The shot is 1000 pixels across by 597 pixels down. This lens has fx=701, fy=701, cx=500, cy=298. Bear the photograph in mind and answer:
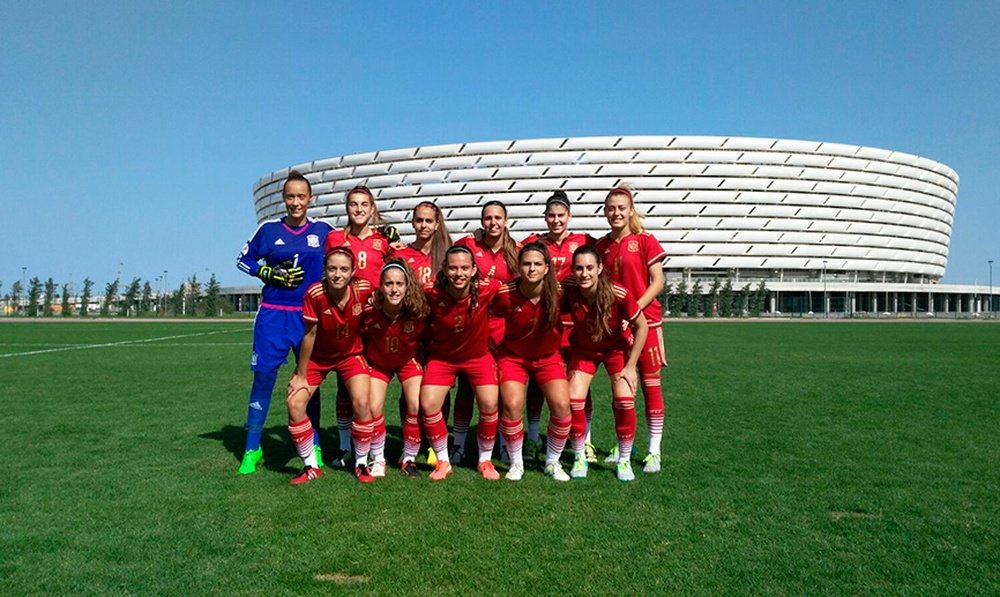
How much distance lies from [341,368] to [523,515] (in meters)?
1.88

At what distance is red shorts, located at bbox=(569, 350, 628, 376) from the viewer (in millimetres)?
5270

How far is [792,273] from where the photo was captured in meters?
81.3

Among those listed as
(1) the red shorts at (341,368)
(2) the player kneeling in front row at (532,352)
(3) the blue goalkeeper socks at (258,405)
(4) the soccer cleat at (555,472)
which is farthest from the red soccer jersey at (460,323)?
(3) the blue goalkeeper socks at (258,405)

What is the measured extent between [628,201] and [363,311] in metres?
2.13

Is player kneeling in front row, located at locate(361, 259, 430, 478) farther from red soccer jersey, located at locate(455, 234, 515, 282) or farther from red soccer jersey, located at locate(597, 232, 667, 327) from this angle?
red soccer jersey, located at locate(597, 232, 667, 327)

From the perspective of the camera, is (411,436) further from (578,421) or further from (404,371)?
(578,421)

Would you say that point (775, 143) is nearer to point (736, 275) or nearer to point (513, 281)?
point (736, 275)

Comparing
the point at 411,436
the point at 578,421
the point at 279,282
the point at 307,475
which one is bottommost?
the point at 307,475

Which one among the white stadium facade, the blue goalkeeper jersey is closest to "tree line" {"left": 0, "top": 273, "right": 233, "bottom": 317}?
the white stadium facade

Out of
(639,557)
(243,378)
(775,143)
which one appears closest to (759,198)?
(775,143)

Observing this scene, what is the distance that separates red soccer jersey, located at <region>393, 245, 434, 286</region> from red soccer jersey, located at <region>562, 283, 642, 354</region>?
1.09 meters

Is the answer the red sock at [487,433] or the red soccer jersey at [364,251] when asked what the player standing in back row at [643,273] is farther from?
the red soccer jersey at [364,251]

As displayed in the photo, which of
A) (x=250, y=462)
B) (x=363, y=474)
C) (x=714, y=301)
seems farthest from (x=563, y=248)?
(x=714, y=301)

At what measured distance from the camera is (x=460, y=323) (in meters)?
5.03
